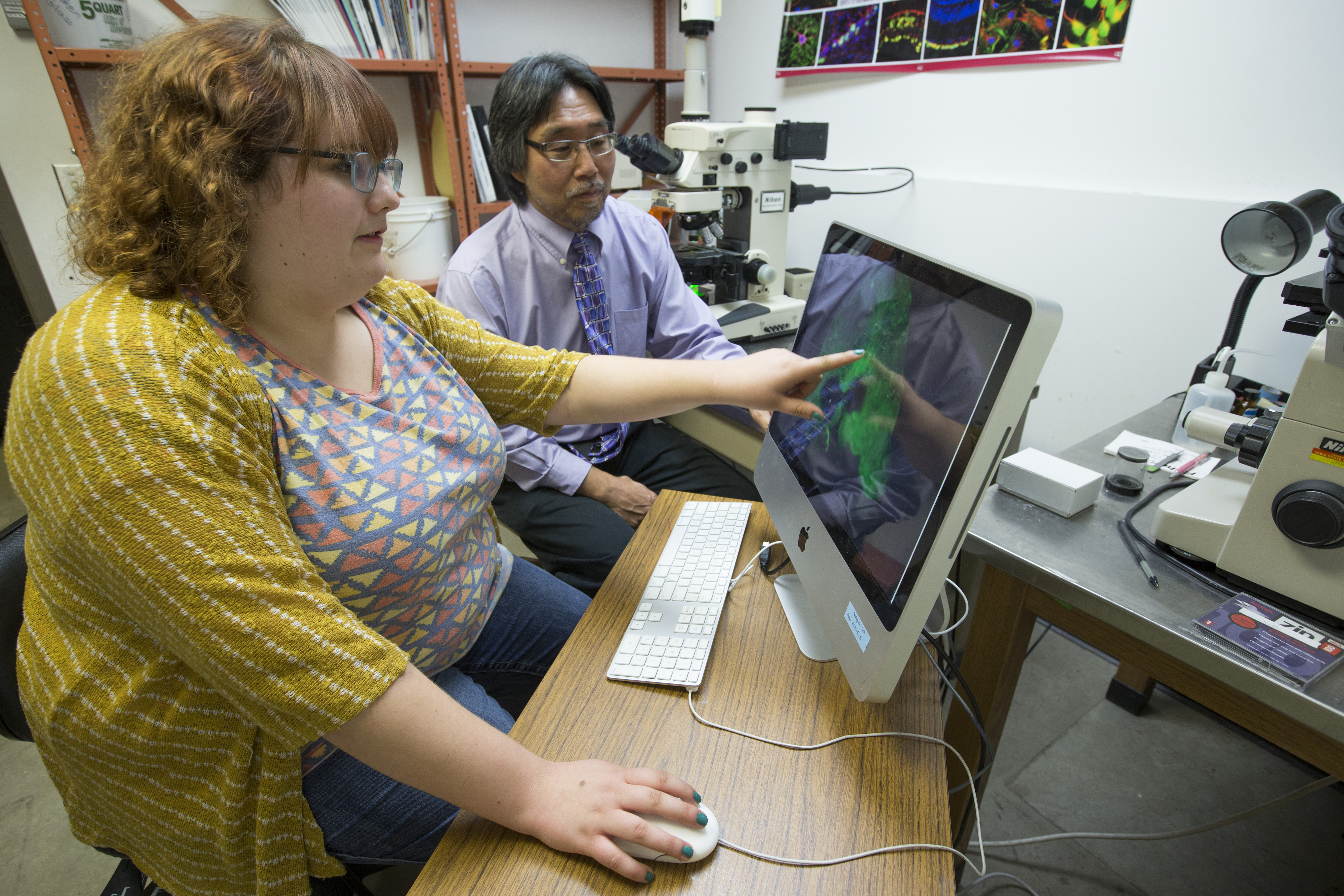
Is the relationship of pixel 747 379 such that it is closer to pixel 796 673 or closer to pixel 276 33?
pixel 796 673

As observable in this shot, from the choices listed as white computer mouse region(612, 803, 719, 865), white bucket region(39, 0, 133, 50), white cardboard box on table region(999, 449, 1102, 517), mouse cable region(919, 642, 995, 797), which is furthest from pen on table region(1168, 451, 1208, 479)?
white bucket region(39, 0, 133, 50)

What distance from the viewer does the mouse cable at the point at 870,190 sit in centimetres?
194

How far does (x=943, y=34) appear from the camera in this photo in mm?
1774

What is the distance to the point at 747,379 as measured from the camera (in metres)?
0.93

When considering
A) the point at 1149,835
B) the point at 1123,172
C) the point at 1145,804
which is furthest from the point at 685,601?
the point at 1123,172

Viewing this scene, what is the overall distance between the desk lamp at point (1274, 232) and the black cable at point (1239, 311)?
0.11 metres

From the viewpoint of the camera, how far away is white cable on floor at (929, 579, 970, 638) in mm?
843

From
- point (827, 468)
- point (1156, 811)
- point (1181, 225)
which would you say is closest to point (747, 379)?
point (827, 468)

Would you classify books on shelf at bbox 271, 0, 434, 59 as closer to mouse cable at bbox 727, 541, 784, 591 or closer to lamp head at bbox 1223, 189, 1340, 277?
mouse cable at bbox 727, 541, 784, 591

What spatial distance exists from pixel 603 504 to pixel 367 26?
1.64 metres

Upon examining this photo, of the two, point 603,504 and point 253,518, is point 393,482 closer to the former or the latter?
point 253,518

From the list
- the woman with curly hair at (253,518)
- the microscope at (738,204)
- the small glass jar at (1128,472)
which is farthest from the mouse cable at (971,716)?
the microscope at (738,204)

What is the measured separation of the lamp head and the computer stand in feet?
2.64

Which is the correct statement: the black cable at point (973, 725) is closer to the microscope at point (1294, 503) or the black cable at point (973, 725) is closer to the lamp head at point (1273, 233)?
the microscope at point (1294, 503)
